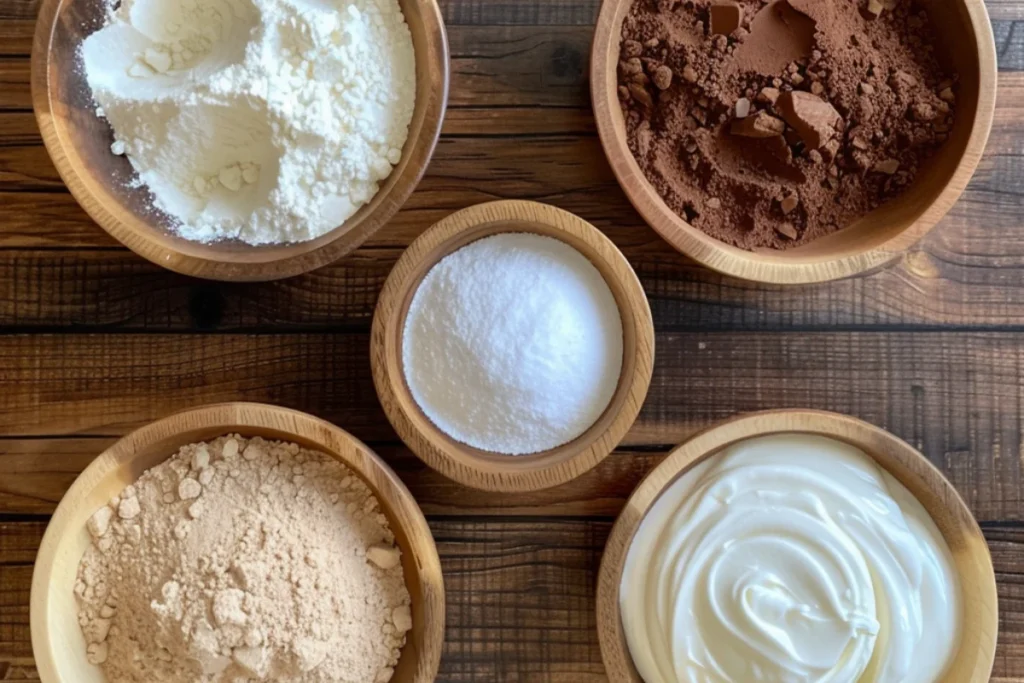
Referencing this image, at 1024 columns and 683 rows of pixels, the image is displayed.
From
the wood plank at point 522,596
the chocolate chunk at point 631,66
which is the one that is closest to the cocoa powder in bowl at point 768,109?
the chocolate chunk at point 631,66

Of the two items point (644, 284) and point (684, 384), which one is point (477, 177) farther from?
point (684, 384)

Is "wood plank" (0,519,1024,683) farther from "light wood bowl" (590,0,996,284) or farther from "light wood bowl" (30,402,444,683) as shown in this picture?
"light wood bowl" (590,0,996,284)

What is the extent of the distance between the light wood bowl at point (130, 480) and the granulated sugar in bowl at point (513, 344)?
0.12m

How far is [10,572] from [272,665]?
1.62 ft

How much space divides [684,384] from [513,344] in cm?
32

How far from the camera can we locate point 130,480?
110 cm

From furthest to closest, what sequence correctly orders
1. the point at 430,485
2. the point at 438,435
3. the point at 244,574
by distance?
the point at 430,485, the point at 438,435, the point at 244,574

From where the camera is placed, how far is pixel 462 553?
1.24 m

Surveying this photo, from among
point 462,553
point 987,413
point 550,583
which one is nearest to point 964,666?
point 987,413

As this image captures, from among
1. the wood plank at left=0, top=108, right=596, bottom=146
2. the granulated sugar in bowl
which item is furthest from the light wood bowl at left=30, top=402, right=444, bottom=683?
the wood plank at left=0, top=108, right=596, bottom=146

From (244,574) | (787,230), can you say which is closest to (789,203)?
(787,230)

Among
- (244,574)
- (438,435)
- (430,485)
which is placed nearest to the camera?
(244,574)

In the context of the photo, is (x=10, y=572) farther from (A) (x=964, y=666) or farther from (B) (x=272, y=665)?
(A) (x=964, y=666)

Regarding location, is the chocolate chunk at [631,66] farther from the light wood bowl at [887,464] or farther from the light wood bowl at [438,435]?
the light wood bowl at [887,464]
